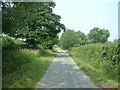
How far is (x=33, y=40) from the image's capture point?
23.5 metres

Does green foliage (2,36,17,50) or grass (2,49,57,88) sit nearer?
grass (2,49,57,88)

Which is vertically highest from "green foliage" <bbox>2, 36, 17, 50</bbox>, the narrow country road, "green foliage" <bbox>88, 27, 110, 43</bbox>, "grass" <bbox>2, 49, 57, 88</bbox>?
"green foliage" <bbox>88, 27, 110, 43</bbox>

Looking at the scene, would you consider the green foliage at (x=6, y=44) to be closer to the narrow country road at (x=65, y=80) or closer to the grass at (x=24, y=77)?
the grass at (x=24, y=77)

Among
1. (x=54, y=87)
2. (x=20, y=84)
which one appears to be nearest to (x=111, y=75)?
(x=54, y=87)

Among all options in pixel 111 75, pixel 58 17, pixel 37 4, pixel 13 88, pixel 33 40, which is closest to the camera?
pixel 13 88

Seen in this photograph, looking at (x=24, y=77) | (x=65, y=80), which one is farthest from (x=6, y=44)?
(x=65, y=80)

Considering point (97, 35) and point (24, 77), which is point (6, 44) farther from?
point (97, 35)

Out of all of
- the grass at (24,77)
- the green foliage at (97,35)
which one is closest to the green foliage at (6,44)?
the grass at (24,77)

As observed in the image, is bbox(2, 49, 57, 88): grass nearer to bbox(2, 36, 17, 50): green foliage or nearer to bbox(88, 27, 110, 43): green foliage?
bbox(2, 36, 17, 50): green foliage

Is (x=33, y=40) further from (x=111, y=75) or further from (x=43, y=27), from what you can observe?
(x=111, y=75)

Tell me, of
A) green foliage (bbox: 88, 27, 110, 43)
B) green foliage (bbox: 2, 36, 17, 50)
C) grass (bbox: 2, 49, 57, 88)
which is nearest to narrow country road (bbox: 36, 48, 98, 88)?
grass (bbox: 2, 49, 57, 88)

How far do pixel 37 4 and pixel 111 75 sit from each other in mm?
6770

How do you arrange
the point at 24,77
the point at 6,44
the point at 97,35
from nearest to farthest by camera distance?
1. the point at 24,77
2. the point at 6,44
3. the point at 97,35

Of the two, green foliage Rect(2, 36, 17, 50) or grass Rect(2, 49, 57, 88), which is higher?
green foliage Rect(2, 36, 17, 50)
